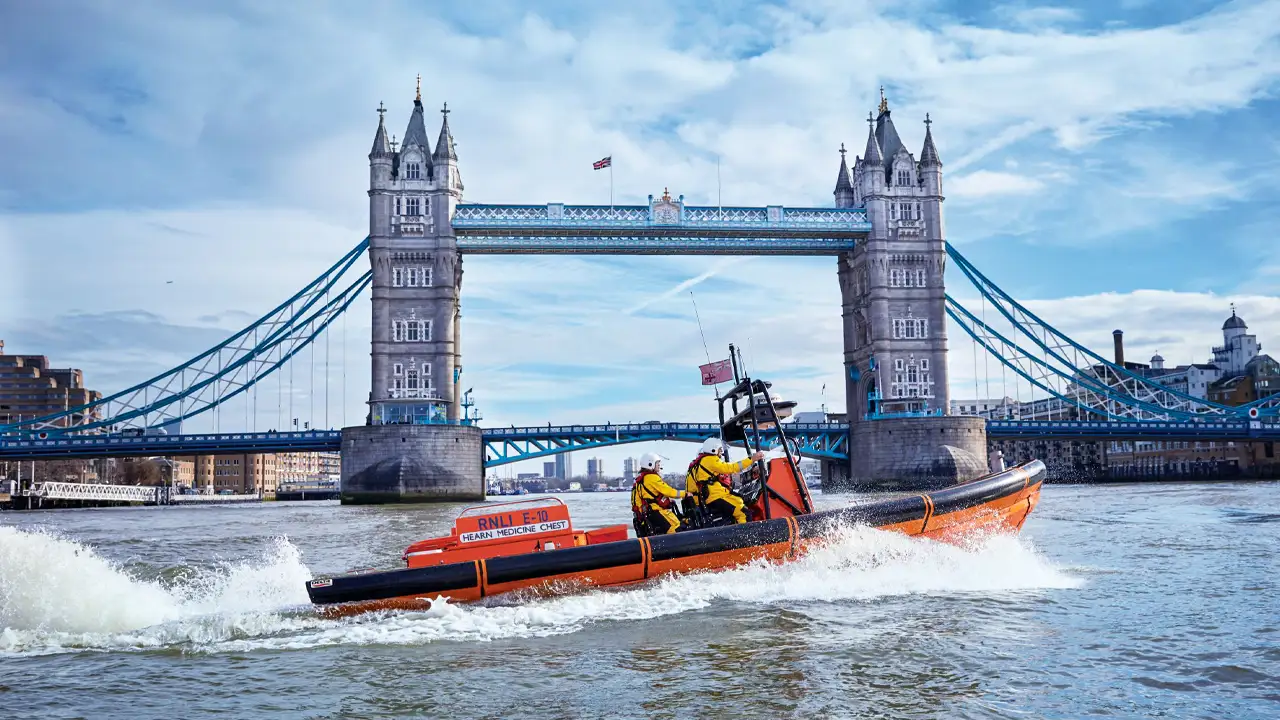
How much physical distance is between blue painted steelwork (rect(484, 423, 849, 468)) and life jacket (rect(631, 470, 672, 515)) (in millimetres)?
46393

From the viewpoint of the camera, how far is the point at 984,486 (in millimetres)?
14180

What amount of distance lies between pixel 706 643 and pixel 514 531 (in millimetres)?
3514

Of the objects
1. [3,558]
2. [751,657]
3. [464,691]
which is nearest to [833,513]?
[751,657]

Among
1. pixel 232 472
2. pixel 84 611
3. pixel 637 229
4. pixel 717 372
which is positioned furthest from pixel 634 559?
pixel 232 472

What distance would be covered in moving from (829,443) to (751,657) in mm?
54252

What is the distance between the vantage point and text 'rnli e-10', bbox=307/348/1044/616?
11.0 metres

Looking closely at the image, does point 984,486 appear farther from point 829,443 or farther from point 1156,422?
point 1156,422

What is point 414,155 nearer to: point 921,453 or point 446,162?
point 446,162

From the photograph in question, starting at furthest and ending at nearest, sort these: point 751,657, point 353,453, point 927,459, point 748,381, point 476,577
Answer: point 927,459
point 353,453
point 748,381
point 476,577
point 751,657

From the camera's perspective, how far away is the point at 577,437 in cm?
6084

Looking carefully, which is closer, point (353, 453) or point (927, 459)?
point (353, 453)

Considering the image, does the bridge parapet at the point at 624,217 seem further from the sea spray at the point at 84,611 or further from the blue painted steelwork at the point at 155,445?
the sea spray at the point at 84,611

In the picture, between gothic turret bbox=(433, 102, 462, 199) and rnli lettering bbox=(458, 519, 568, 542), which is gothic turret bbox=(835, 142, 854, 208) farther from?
rnli lettering bbox=(458, 519, 568, 542)

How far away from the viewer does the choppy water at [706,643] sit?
24.1 ft
